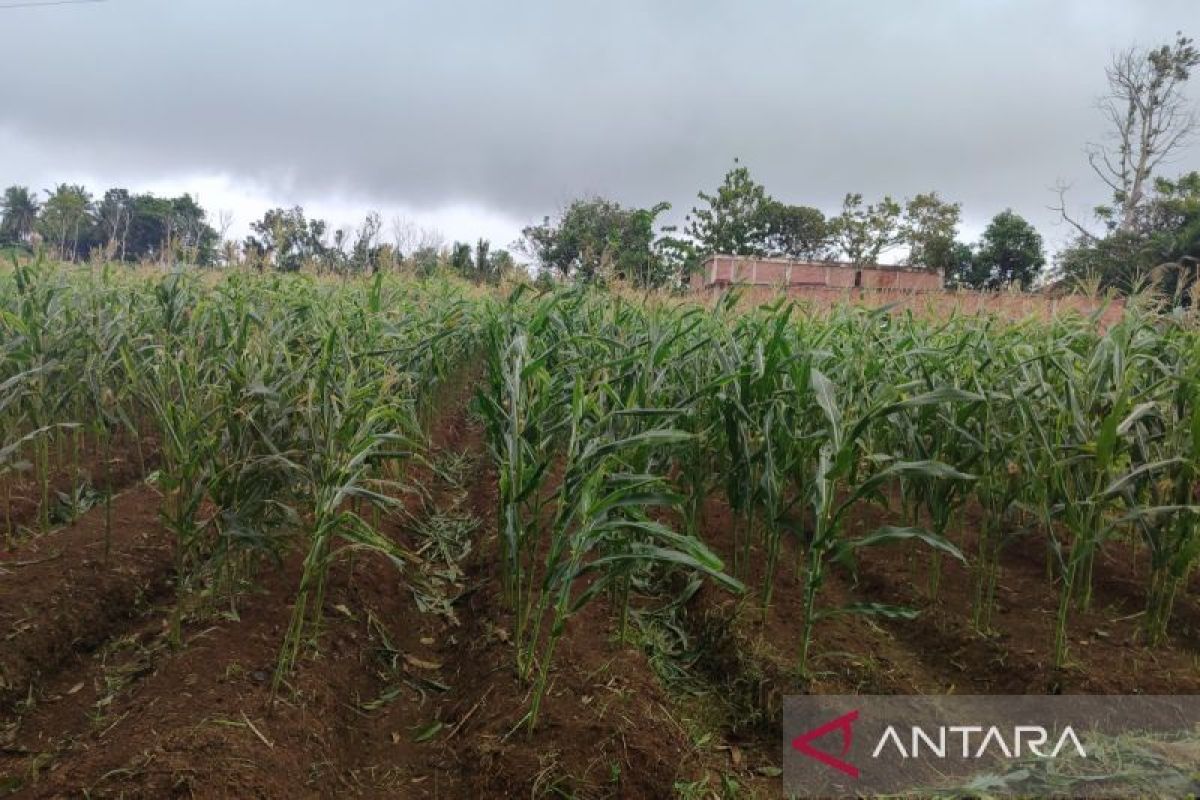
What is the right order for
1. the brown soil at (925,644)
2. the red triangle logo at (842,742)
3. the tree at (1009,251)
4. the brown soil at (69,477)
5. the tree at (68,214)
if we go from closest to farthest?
the red triangle logo at (842,742), the brown soil at (925,644), the brown soil at (69,477), the tree at (1009,251), the tree at (68,214)

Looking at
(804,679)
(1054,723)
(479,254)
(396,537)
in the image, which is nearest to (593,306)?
(396,537)

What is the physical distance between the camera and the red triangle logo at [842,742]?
2.28 m

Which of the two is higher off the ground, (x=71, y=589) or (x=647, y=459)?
(x=647, y=459)

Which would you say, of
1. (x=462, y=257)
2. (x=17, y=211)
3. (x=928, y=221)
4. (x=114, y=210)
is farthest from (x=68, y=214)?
(x=928, y=221)

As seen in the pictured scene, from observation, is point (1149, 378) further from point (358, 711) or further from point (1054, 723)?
point (358, 711)

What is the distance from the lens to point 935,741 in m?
2.36

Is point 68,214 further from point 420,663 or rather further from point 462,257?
point 420,663

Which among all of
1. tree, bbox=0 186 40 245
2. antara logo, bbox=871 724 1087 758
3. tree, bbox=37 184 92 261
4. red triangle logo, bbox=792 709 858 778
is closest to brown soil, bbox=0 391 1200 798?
red triangle logo, bbox=792 709 858 778

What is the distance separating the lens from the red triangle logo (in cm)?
228

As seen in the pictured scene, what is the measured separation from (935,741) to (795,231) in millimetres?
32088

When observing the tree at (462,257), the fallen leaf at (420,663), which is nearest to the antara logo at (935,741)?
the fallen leaf at (420,663)

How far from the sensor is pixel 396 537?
4070mm

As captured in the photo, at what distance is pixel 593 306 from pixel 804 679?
3.66 meters

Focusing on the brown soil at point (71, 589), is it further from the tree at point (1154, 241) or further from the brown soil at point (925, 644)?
the tree at point (1154, 241)
